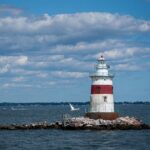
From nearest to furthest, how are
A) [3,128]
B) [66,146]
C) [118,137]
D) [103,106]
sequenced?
[66,146]
[118,137]
[103,106]
[3,128]

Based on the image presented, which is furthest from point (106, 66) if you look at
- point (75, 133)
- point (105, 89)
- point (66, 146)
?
point (66, 146)

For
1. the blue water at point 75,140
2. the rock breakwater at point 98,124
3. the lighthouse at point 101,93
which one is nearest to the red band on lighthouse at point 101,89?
the lighthouse at point 101,93

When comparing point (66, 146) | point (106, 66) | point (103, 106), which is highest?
point (106, 66)

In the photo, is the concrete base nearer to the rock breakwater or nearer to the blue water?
the rock breakwater

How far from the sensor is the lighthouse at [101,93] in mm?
52531

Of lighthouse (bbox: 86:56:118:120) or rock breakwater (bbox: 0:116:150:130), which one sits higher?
lighthouse (bbox: 86:56:118:120)

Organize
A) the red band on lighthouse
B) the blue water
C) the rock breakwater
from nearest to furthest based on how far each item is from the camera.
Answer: the blue water
the red band on lighthouse
the rock breakwater

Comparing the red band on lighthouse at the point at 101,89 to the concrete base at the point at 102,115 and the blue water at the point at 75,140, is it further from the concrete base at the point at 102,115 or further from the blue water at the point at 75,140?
the blue water at the point at 75,140

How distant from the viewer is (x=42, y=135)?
5325cm

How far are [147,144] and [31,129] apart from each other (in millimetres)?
15561

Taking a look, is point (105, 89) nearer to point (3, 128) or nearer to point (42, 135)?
point (42, 135)

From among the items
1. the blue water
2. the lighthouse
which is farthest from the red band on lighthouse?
the blue water

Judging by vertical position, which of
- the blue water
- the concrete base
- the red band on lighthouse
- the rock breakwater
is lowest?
the blue water

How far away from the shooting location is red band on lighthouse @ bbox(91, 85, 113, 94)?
2066 inches
